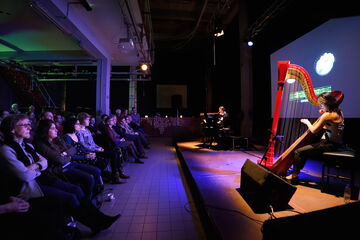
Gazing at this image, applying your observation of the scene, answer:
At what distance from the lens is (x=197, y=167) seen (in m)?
3.48

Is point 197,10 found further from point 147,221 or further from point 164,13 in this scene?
point 147,221

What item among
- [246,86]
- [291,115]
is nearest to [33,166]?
[291,115]

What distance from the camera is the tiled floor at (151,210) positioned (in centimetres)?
181

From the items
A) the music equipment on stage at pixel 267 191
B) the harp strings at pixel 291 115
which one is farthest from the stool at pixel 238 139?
the music equipment on stage at pixel 267 191

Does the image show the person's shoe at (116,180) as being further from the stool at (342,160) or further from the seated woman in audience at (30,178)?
the stool at (342,160)

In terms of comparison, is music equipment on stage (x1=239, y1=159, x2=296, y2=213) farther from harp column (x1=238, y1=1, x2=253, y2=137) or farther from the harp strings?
harp column (x1=238, y1=1, x2=253, y2=137)

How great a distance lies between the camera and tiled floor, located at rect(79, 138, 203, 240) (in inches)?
71.2

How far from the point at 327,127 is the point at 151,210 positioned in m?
2.74

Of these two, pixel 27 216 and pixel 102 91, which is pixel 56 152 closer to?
pixel 27 216

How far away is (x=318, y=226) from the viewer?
0.79 m

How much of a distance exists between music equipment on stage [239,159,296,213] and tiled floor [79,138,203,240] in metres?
0.69

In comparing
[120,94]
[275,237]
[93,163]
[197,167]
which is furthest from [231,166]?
[120,94]

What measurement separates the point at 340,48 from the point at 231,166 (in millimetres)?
3034


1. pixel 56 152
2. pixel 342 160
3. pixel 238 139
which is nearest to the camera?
pixel 56 152
